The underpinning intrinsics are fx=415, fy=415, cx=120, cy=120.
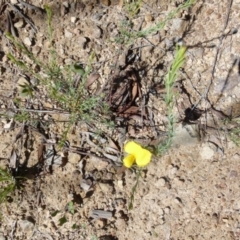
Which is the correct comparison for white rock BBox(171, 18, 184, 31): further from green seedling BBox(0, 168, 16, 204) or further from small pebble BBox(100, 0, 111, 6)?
green seedling BBox(0, 168, 16, 204)

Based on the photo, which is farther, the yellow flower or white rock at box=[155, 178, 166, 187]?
white rock at box=[155, 178, 166, 187]

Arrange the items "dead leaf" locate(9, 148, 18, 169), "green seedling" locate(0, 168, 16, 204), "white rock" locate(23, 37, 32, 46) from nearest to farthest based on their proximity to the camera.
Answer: "green seedling" locate(0, 168, 16, 204) < "dead leaf" locate(9, 148, 18, 169) < "white rock" locate(23, 37, 32, 46)

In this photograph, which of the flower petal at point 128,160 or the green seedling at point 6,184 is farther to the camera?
the green seedling at point 6,184

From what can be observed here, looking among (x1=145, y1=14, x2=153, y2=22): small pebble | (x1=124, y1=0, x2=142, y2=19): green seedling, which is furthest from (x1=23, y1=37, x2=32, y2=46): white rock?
(x1=145, y1=14, x2=153, y2=22): small pebble

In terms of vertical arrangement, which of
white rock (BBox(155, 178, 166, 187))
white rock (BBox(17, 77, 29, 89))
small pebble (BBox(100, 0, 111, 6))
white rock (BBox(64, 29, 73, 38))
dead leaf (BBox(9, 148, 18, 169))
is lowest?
white rock (BBox(155, 178, 166, 187))

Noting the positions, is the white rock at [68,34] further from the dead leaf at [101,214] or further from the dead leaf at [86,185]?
the dead leaf at [101,214]

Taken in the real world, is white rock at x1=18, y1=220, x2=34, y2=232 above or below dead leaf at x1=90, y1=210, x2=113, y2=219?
below

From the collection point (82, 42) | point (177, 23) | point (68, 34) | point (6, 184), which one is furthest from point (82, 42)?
point (6, 184)

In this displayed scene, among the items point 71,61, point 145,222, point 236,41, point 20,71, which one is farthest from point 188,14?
point 145,222

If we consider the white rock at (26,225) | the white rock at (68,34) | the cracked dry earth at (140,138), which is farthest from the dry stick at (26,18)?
the white rock at (26,225)
